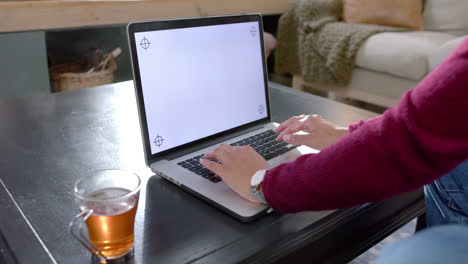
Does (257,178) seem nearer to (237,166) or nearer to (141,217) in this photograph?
(237,166)

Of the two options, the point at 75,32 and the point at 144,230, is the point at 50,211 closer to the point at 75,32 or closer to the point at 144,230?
the point at 144,230

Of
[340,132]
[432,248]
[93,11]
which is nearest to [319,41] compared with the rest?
[93,11]

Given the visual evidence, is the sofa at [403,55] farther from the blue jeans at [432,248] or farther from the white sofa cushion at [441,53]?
the blue jeans at [432,248]

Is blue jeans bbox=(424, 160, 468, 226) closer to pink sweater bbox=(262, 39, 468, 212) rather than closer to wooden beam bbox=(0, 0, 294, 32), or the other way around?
pink sweater bbox=(262, 39, 468, 212)

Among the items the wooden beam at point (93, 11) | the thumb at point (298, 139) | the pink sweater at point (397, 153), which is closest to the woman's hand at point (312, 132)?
the thumb at point (298, 139)

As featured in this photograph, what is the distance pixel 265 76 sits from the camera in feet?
3.16

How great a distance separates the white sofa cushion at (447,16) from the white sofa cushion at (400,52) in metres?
0.09

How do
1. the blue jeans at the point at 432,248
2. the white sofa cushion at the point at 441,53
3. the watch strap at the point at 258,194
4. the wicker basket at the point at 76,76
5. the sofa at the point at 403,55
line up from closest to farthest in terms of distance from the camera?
1. the blue jeans at the point at 432,248
2. the watch strap at the point at 258,194
3. the white sofa cushion at the point at 441,53
4. the sofa at the point at 403,55
5. the wicker basket at the point at 76,76

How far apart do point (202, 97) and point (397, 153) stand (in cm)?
44

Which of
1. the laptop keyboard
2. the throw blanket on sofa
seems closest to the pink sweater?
the laptop keyboard

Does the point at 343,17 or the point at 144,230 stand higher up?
the point at 343,17

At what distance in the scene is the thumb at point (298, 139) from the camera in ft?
2.53

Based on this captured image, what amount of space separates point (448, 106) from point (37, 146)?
2.45 ft

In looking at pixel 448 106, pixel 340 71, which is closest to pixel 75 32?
pixel 340 71
